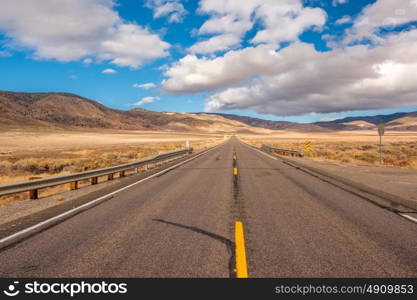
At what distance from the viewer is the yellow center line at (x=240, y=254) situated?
12.5 feet

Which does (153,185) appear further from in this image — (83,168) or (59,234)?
(83,168)

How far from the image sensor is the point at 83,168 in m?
17.8

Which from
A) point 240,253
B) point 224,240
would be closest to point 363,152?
point 224,240

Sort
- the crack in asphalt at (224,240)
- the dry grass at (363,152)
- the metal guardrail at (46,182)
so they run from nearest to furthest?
the crack in asphalt at (224,240) → the metal guardrail at (46,182) → the dry grass at (363,152)

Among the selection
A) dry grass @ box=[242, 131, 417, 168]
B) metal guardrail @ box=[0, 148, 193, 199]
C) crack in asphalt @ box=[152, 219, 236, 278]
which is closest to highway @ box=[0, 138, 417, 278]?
crack in asphalt @ box=[152, 219, 236, 278]

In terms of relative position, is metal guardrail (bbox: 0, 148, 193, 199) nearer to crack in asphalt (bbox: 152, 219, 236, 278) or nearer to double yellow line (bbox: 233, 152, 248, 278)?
crack in asphalt (bbox: 152, 219, 236, 278)

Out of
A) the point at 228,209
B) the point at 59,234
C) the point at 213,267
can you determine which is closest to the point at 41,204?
the point at 59,234

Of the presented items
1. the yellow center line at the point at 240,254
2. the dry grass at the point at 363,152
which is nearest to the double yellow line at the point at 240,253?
the yellow center line at the point at 240,254

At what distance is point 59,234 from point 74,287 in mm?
2177

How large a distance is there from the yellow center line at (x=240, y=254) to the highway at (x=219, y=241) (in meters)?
0.06

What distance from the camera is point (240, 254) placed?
14.4 feet

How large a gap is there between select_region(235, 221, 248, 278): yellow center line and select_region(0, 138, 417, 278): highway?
6cm

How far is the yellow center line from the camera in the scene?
3816mm

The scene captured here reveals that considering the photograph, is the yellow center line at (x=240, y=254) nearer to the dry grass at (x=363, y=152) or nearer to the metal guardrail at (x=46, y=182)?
the metal guardrail at (x=46, y=182)
